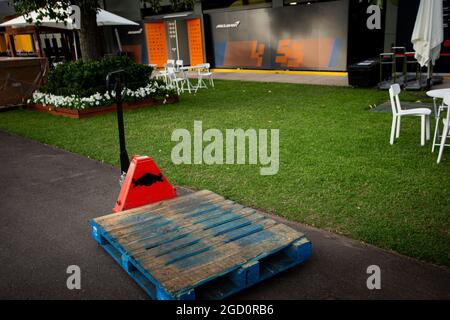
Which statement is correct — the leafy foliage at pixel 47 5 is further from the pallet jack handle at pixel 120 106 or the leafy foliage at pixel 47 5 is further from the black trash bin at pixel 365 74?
the black trash bin at pixel 365 74

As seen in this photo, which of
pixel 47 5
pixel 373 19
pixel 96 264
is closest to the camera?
pixel 96 264

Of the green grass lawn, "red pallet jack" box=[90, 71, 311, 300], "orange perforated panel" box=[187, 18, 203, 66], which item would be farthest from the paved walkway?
"orange perforated panel" box=[187, 18, 203, 66]

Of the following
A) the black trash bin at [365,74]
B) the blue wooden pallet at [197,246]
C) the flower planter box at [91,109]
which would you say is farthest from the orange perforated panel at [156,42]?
the blue wooden pallet at [197,246]

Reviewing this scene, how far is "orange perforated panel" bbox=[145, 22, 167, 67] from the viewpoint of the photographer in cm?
2386

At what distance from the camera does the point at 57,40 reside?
2456 cm

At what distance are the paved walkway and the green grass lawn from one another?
12.2 inches

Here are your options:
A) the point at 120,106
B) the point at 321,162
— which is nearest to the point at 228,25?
the point at 321,162

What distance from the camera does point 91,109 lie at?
36.0 feet

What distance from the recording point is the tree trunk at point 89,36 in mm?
11805

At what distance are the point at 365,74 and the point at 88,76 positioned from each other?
27.2 ft

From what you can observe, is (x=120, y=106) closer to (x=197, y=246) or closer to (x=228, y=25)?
(x=197, y=246)

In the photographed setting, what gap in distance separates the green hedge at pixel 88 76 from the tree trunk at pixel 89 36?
24.4 inches

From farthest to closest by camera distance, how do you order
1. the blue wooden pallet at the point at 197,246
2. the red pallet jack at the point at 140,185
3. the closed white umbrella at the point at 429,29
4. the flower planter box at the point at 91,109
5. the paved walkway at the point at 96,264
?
1. the flower planter box at the point at 91,109
2. the closed white umbrella at the point at 429,29
3. the red pallet jack at the point at 140,185
4. the paved walkway at the point at 96,264
5. the blue wooden pallet at the point at 197,246
